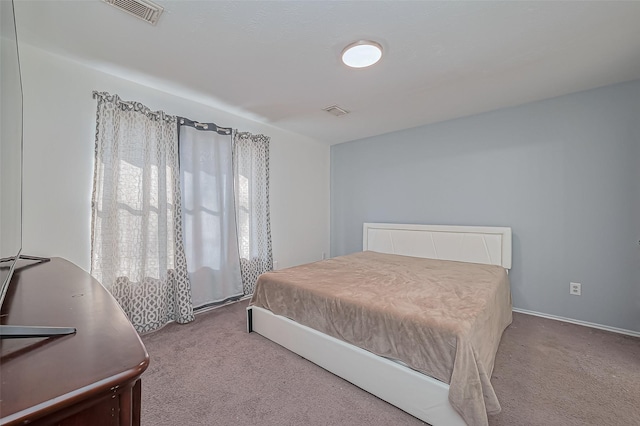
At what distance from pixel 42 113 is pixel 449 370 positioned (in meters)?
3.32

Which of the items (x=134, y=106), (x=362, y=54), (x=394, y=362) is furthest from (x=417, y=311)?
(x=134, y=106)

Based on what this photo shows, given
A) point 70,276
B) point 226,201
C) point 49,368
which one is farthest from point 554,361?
point 226,201

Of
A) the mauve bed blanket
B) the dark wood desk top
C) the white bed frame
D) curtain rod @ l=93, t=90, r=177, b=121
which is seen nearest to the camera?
the dark wood desk top

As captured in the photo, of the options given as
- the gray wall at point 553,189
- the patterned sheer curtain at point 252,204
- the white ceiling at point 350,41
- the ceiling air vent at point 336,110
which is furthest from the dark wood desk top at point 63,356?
the gray wall at point 553,189

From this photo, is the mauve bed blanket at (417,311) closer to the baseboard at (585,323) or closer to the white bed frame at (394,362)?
the white bed frame at (394,362)

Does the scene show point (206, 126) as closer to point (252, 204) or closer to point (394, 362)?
point (252, 204)

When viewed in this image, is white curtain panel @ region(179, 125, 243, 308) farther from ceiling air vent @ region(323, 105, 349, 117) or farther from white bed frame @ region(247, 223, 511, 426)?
ceiling air vent @ region(323, 105, 349, 117)

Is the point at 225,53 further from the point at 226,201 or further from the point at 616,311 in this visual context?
the point at 616,311

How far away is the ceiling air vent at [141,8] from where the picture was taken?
1530 mm

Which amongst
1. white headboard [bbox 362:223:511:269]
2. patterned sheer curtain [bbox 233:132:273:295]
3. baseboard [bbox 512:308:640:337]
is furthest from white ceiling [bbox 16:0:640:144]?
baseboard [bbox 512:308:640:337]

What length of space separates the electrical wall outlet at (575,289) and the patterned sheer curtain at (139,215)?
3.98 meters

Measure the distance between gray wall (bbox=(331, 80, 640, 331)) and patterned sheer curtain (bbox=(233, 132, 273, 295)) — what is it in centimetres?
208

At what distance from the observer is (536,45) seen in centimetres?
192

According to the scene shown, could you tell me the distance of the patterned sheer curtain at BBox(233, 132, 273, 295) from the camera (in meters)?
3.37
